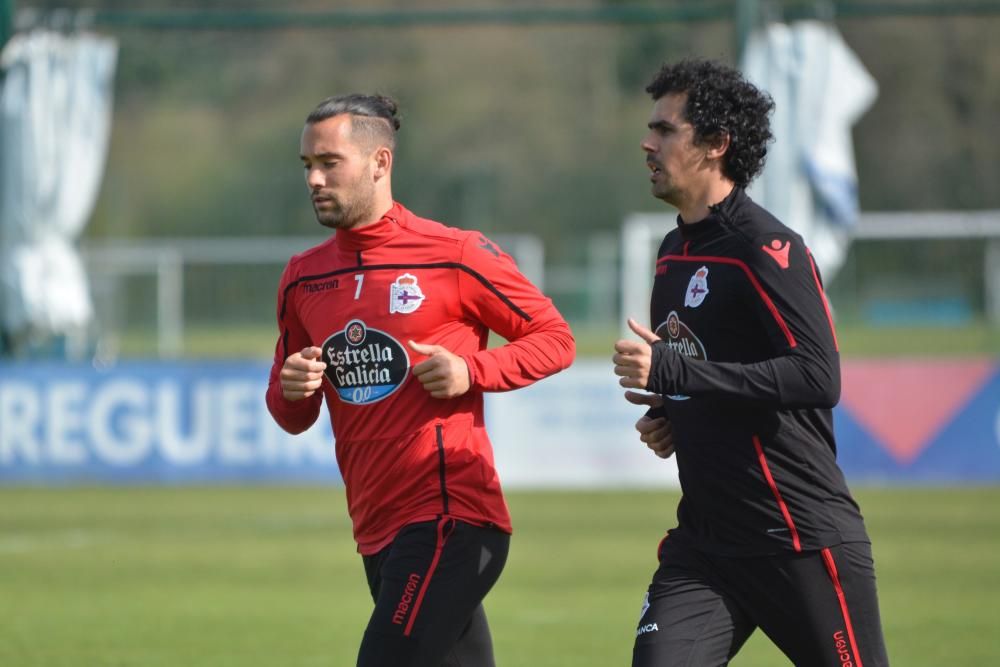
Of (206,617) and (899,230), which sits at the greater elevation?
(899,230)

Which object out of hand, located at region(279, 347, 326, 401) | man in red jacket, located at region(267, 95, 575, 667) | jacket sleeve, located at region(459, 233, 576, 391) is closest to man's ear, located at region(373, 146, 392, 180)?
man in red jacket, located at region(267, 95, 575, 667)

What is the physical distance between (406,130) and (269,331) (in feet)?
42.2

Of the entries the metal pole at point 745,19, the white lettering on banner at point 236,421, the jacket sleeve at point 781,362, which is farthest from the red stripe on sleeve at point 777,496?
the white lettering on banner at point 236,421

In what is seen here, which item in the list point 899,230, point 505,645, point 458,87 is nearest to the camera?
point 505,645

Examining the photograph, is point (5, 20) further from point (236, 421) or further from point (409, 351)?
point (409, 351)

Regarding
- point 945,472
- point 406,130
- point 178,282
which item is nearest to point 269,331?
point 178,282

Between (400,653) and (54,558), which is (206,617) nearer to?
(54,558)

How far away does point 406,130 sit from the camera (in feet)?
148

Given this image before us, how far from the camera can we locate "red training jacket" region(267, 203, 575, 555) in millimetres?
5105

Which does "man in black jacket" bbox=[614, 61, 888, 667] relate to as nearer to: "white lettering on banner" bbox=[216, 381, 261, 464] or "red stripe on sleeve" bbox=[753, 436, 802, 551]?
"red stripe on sleeve" bbox=[753, 436, 802, 551]

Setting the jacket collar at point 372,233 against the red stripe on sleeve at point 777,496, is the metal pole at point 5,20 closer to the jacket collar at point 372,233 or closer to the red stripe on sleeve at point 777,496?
the jacket collar at point 372,233

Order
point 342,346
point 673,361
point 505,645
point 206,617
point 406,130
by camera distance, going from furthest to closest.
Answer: point 406,130, point 206,617, point 505,645, point 342,346, point 673,361

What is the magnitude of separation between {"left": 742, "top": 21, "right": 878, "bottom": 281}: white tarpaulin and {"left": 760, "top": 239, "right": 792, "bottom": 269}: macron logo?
9.44 metres

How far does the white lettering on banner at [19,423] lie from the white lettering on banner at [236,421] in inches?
66.7
